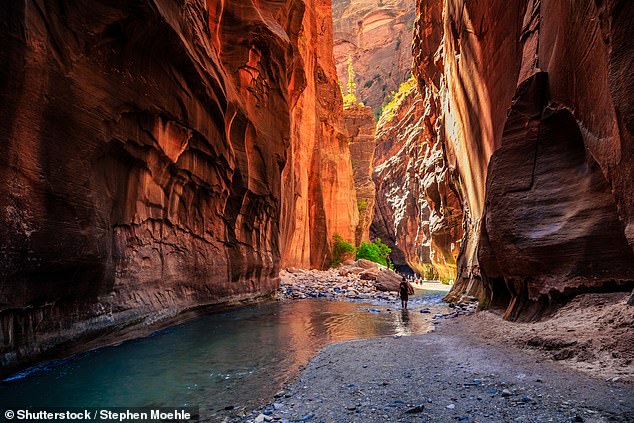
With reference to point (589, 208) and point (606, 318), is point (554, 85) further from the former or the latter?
point (606, 318)

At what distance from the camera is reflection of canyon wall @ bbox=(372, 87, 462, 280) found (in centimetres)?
3500

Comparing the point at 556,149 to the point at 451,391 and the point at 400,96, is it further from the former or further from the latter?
the point at 400,96

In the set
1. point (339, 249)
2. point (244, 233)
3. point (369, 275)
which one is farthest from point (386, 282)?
point (339, 249)

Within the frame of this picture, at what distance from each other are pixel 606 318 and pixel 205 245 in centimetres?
A: 1162

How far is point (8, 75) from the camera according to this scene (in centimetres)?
566

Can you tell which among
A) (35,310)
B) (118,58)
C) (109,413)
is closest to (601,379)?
(109,413)

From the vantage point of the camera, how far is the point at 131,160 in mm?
9375

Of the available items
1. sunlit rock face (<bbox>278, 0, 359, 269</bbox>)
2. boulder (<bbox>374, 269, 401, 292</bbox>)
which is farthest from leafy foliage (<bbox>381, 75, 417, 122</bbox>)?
boulder (<bbox>374, 269, 401, 292</bbox>)

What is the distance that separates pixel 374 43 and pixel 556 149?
99056 mm

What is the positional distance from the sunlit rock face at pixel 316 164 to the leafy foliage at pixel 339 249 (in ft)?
3.00

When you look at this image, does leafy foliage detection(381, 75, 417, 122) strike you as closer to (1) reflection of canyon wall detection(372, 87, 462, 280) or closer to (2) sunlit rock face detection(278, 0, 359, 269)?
(1) reflection of canyon wall detection(372, 87, 462, 280)

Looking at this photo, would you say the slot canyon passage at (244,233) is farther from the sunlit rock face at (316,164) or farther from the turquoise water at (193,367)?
the sunlit rock face at (316,164)

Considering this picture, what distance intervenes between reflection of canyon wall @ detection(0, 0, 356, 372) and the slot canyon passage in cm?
5

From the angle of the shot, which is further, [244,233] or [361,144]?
[361,144]
